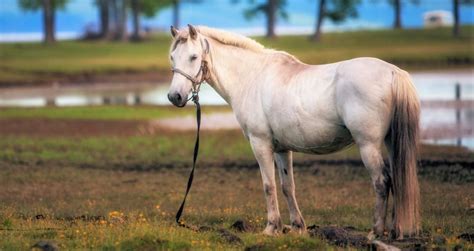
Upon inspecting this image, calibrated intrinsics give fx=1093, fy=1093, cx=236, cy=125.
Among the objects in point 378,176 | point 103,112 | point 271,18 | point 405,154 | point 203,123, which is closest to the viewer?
point 405,154

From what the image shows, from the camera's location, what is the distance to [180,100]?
1224 centimetres

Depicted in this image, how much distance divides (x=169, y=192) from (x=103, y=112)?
17.4m

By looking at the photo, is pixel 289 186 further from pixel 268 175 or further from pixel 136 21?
pixel 136 21

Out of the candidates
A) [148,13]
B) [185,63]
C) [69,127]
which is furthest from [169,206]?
[148,13]

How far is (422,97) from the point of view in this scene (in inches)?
1588

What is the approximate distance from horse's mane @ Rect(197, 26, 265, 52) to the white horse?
1 cm

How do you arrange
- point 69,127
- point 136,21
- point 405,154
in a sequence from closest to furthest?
point 405,154
point 69,127
point 136,21

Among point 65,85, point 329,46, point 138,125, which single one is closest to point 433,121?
point 138,125

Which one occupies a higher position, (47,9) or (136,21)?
(47,9)

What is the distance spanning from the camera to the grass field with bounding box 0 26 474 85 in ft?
190

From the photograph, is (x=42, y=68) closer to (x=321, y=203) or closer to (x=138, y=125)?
(x=138, y=125)

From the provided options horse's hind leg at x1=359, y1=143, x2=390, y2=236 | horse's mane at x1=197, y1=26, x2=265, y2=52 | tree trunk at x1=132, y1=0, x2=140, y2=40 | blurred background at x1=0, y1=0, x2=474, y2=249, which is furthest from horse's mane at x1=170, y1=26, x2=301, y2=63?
tree trunk at x1=132, y1=0, x2=140, y2=40

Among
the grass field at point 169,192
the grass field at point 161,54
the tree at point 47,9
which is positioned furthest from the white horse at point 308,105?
the tree at point 47,9

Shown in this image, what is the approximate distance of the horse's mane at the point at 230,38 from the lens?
12828 mm
